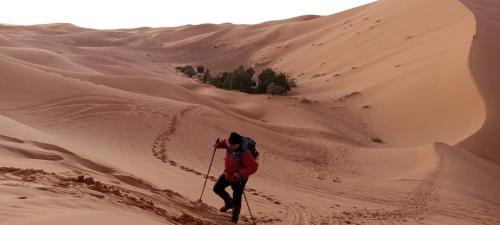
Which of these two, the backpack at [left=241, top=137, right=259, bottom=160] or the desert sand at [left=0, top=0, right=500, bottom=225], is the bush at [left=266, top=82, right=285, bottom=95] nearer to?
the desert sand at [left=0, top=0, right=500, bottom=225]

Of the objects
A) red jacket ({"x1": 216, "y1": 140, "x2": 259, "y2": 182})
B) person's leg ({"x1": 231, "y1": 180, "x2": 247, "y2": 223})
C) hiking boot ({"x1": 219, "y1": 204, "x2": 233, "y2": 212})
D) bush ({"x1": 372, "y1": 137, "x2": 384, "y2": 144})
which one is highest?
red jacket ({"x1": 216, "y1": 140, "x2": 259, "y2": 182})

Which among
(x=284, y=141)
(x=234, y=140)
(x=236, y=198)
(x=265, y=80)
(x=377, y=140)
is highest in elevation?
(x=234, y=140)

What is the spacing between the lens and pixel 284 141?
48.3ft

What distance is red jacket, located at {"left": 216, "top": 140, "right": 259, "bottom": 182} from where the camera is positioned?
6.41 meters

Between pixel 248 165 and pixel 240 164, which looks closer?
pixel 248 165

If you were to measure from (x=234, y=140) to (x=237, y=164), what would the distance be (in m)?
0.40

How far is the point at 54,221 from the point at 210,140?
9384 millimetres

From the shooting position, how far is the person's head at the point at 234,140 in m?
6.31

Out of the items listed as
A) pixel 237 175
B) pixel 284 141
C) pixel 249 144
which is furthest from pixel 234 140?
pixel 284 141

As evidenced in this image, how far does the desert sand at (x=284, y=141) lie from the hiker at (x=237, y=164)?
0.40 metres

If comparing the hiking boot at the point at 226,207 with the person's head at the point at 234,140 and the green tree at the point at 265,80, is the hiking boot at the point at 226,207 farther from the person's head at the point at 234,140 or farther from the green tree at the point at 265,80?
the green tree at the point at 265,80

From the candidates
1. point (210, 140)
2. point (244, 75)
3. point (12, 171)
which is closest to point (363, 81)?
point (244, 75)

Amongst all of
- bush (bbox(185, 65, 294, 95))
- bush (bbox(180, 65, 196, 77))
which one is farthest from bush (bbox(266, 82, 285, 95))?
bush (bbox(180, 65, 196, 77))

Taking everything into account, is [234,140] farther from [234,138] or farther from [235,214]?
[235,214]
